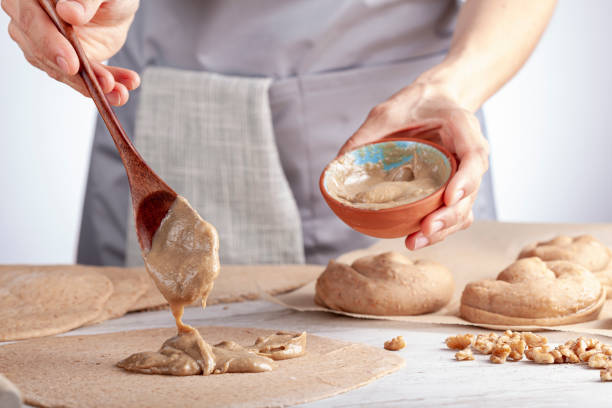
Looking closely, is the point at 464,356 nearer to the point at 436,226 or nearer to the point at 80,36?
the point at 436,226

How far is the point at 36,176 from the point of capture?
3836 mm

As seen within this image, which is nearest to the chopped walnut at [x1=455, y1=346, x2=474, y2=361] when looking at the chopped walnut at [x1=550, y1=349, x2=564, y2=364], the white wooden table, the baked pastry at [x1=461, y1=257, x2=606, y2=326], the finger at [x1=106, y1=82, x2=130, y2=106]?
the white wooden table

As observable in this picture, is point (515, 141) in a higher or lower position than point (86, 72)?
lower

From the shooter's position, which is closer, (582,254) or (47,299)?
(47,299)

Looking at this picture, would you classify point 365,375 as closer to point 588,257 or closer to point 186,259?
point 186,259

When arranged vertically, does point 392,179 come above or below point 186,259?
above

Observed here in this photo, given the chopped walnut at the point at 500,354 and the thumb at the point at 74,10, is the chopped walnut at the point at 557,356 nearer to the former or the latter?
the chopped walnut at the point at 500,354

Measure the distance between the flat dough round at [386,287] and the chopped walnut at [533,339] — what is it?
27cm

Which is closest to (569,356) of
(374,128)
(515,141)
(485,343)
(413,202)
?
(485,343)

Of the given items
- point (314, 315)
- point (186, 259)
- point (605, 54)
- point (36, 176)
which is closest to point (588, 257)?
point (314, 315)

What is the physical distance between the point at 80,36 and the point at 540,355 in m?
1.11

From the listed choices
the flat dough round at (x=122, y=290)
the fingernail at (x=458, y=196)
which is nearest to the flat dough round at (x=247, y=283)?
the flat dough round at (x=122, y=290)

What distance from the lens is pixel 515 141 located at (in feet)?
13.7

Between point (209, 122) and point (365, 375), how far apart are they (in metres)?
1.06
